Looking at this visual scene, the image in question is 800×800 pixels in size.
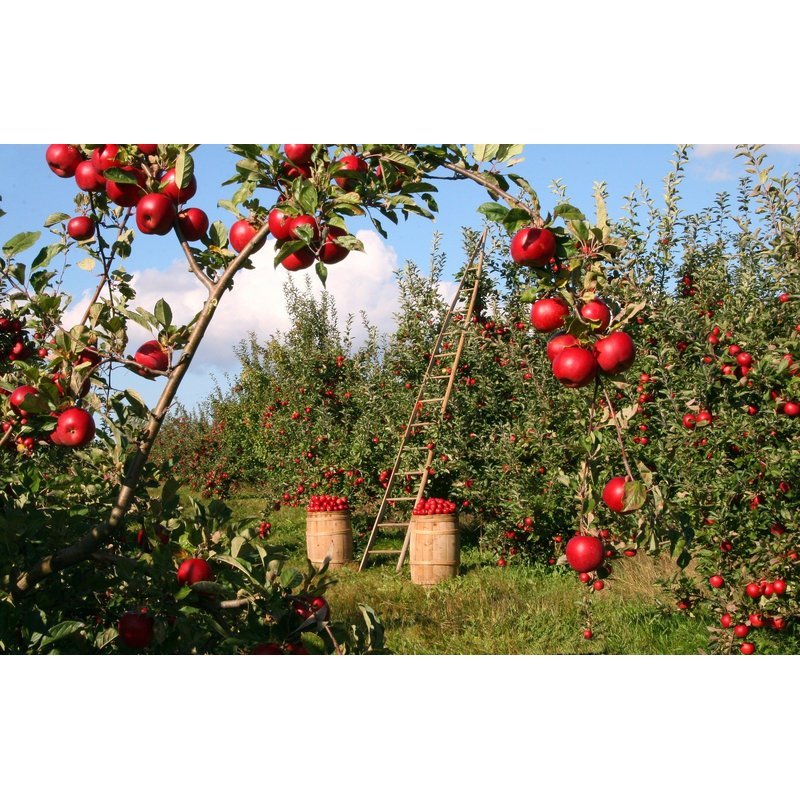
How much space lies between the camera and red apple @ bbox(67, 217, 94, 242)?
1602 mm

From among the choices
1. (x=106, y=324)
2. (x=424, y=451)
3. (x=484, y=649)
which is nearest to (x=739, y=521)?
(x=484, y=649)

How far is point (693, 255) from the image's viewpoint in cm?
515

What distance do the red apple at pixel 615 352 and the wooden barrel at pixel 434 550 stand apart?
5155 millimetres

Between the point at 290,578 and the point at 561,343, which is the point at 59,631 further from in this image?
the point at 561,343

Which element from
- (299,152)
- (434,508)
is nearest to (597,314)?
(299,152)

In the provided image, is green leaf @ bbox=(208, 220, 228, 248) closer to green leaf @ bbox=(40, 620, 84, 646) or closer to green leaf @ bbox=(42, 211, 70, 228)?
green leaf @ bbox=(42, 211, 70, 228)

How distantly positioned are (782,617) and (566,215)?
3.12m

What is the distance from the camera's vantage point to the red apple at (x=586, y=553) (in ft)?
4.45

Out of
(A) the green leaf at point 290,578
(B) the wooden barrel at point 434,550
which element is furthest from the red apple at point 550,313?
(B) the wooden barrel at point 434,550

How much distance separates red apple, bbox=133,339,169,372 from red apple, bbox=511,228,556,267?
674 mm

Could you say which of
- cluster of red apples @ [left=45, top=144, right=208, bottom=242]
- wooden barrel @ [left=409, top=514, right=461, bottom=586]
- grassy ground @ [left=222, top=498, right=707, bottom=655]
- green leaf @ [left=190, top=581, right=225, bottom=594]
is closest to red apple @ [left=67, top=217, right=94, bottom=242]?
cluster of red apples @ [left=45, top=144, right=208, bottom=242]

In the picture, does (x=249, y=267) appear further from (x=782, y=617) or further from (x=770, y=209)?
(x=770, y=209)

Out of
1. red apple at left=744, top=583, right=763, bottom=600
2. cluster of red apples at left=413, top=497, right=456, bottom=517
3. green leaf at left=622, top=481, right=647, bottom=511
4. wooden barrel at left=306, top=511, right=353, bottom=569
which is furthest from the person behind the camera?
wooden barrel at left=306, top=511, right=353, bottom=569

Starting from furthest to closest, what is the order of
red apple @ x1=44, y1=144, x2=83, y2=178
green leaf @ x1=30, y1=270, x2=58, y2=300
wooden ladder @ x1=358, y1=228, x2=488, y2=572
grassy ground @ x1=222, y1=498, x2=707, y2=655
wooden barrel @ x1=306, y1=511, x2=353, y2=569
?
wooden barrel @ x1=306, y1=511, x2=353, y2=569, wooden ladder @ x1=358, y1=228, x2=488, y2=572, grassy ground @ x1=222, y1=498, x2=707, y2=655, green leaf @ x1=30, y1=270, x2=58, y2=300, red apple @ x1=44, y1=144, x2=83, y2=178
